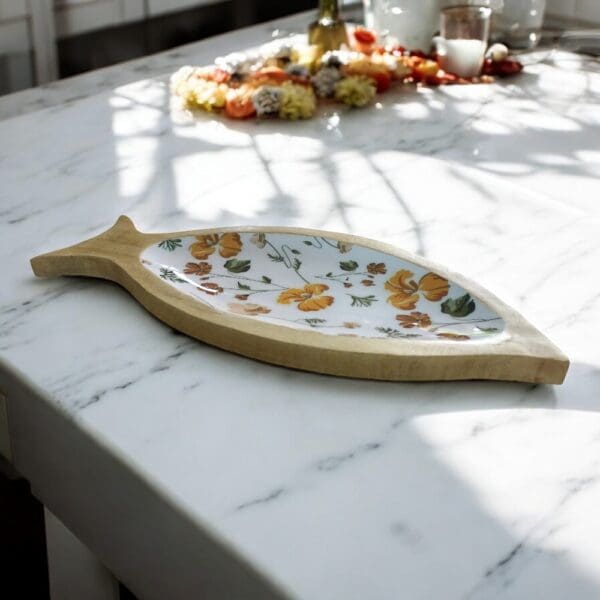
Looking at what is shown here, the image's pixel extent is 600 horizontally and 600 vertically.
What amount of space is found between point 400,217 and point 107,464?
1.88 ft

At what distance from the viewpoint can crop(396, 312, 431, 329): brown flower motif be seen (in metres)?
1.04

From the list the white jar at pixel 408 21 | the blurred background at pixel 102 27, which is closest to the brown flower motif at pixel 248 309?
the white jar at pixel 408 21

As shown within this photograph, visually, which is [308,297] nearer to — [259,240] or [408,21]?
[259,240]

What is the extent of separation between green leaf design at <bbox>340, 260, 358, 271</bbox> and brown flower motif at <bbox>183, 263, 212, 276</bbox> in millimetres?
143

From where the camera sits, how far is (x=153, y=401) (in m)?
0.94

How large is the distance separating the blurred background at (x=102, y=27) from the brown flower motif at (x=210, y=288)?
113cm

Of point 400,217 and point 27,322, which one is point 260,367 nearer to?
point 27,322

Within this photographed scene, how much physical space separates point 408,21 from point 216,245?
0.89 meters

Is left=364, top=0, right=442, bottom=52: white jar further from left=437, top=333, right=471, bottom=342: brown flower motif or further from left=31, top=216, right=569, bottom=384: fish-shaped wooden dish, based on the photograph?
left=437, top=333, right=471, bottom=342: brown flower motif

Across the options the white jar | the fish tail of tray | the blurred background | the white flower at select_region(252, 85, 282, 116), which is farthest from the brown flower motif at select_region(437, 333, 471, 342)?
the blurred background

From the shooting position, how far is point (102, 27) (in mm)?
2195

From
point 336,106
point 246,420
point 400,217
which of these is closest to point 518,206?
point 400,217

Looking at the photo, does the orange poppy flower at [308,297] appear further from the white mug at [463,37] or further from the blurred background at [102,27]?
the blurred background at [102,27]

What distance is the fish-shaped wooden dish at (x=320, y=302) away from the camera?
947mm
